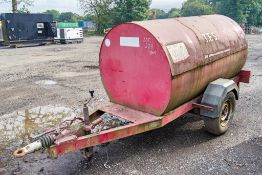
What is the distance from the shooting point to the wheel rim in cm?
590

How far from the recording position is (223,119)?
598 cm

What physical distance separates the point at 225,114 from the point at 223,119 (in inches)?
5.5

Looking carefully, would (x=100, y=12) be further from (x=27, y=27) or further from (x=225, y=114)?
(x=225, y=114)

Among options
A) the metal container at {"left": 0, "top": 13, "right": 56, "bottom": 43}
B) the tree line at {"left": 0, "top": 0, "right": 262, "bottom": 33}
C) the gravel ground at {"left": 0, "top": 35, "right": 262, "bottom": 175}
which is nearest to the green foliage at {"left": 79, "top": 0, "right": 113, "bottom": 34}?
the tree line at {"left": 0, "top": 0, "right": 262, "bottom": 33}

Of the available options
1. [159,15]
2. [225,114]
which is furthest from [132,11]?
[159,15]

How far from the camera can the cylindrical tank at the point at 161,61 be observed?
475 cm

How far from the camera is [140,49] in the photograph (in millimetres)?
4941

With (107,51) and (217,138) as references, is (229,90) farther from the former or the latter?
(107,51)

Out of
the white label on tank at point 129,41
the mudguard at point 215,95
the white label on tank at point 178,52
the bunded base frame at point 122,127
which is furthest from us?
the mudguard at point 215,95

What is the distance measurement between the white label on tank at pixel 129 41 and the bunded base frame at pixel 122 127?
119 centimetres

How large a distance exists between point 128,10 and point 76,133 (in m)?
34.9

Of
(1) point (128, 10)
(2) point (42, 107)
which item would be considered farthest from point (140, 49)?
(1) point (128, 10)

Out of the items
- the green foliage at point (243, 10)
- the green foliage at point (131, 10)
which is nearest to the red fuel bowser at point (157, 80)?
the green foliage at point (131, 10)

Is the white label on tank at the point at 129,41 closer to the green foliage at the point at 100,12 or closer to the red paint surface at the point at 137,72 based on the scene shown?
the red paint surface at the point at 137,72
